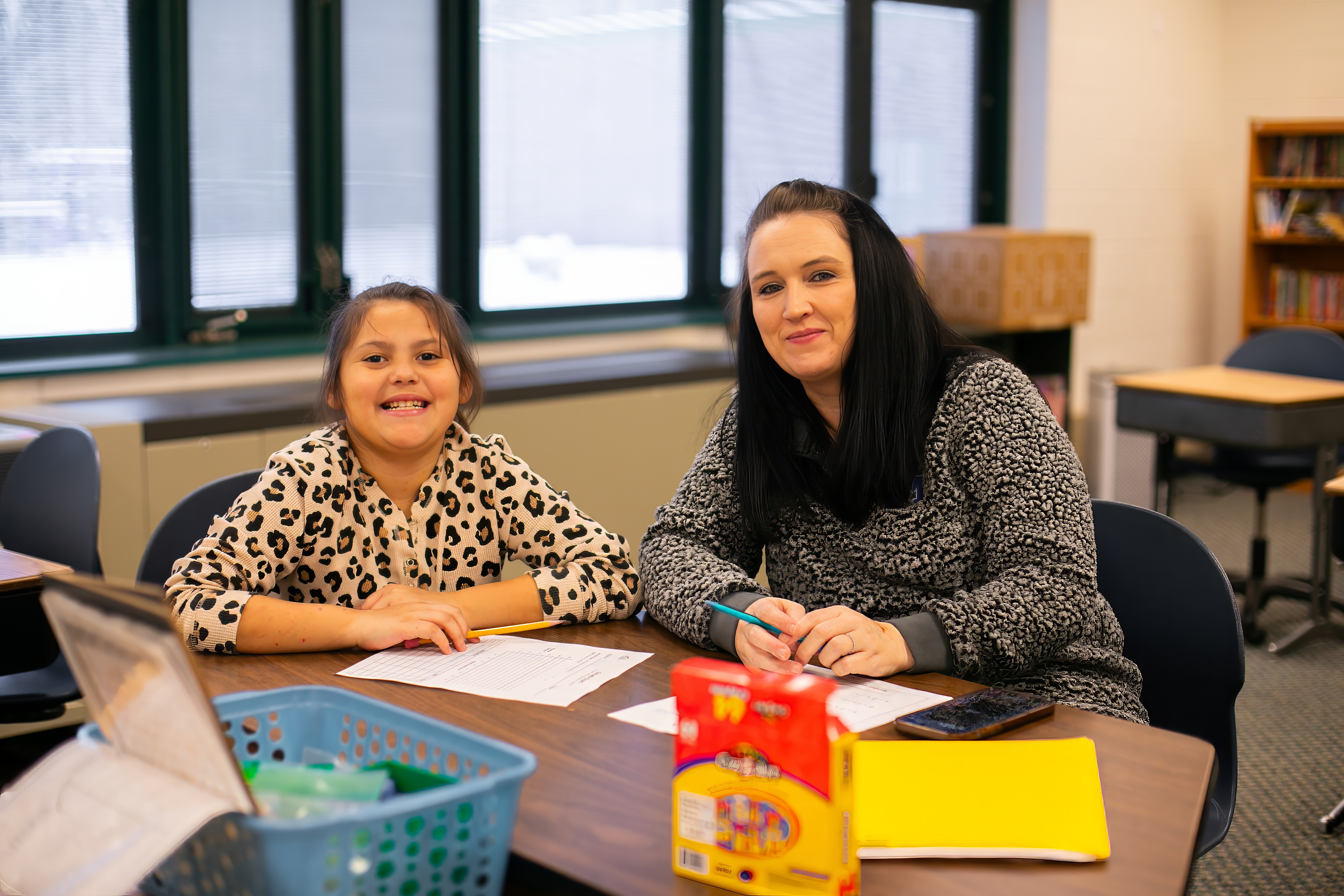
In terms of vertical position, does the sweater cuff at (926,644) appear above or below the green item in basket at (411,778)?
below

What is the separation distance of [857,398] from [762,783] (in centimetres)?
86

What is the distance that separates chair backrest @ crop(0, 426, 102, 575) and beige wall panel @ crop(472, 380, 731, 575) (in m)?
1.12

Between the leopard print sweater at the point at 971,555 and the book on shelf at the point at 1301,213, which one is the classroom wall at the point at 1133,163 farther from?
the leopard print sweater at the point at 971,555

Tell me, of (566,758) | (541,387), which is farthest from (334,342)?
(541,387)

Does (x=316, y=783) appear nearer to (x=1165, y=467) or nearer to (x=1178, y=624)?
(x=1178, y=624)

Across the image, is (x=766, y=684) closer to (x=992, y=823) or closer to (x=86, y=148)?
(x=992, y=823)

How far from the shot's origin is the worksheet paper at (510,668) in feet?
4.46

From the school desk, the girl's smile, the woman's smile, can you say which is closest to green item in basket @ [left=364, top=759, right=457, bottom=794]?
the girl's smile

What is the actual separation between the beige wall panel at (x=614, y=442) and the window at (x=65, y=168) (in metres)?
1.12

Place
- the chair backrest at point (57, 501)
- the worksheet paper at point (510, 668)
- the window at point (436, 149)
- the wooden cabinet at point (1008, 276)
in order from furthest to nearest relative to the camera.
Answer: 1. the wooden cabinet at point (1008, 276)
2. the window at point (436, 149)
3. the chair backrest at point (57, 501)
4. the worksheet paper at point (510, 668)

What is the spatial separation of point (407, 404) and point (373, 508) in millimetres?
150

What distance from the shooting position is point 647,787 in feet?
3.63

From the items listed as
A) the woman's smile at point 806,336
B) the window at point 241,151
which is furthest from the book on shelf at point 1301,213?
the woman's smile at point 806,336

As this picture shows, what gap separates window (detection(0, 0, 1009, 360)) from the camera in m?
3.33
